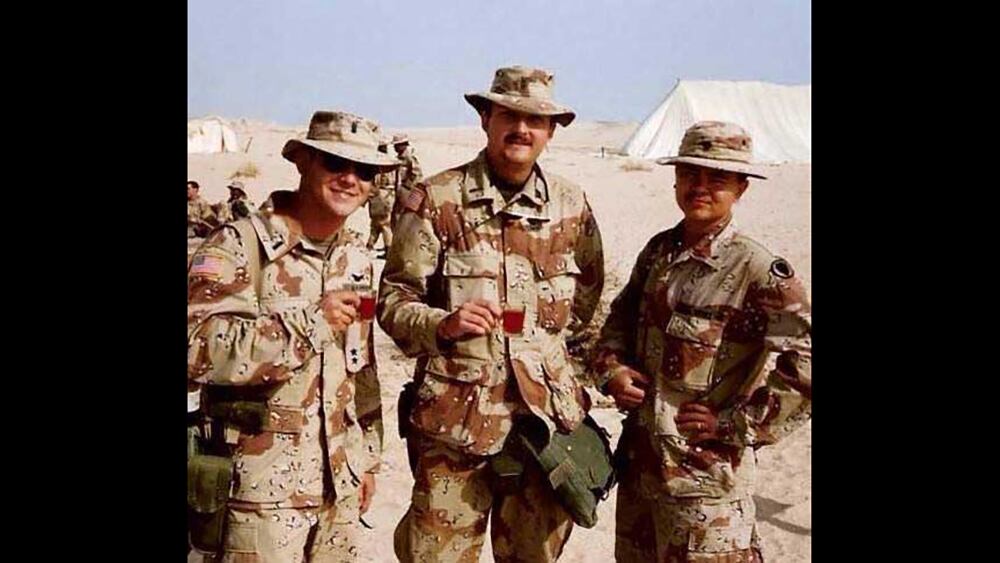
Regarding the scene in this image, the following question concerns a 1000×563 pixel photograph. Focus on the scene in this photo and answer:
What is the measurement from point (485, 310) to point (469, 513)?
88 cm

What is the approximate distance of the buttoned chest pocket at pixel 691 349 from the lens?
434 cm

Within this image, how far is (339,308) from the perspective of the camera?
4242 millimetres

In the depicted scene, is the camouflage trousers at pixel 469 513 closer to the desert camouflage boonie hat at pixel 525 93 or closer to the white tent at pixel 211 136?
the desert camouflage boonie hat at pixel 525 93

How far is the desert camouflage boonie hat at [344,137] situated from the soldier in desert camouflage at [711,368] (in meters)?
1.24

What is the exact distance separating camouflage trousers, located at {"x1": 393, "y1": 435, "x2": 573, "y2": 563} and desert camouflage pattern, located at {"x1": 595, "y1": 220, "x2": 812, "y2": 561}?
1.48 feet

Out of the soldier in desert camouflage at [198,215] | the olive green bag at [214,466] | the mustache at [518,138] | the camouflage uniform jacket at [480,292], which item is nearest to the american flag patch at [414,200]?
the camouflage uniform jacket at [480,292]

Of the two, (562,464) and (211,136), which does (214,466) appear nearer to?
(562,464)

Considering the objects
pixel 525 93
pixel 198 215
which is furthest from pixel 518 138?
pixel 198 215
